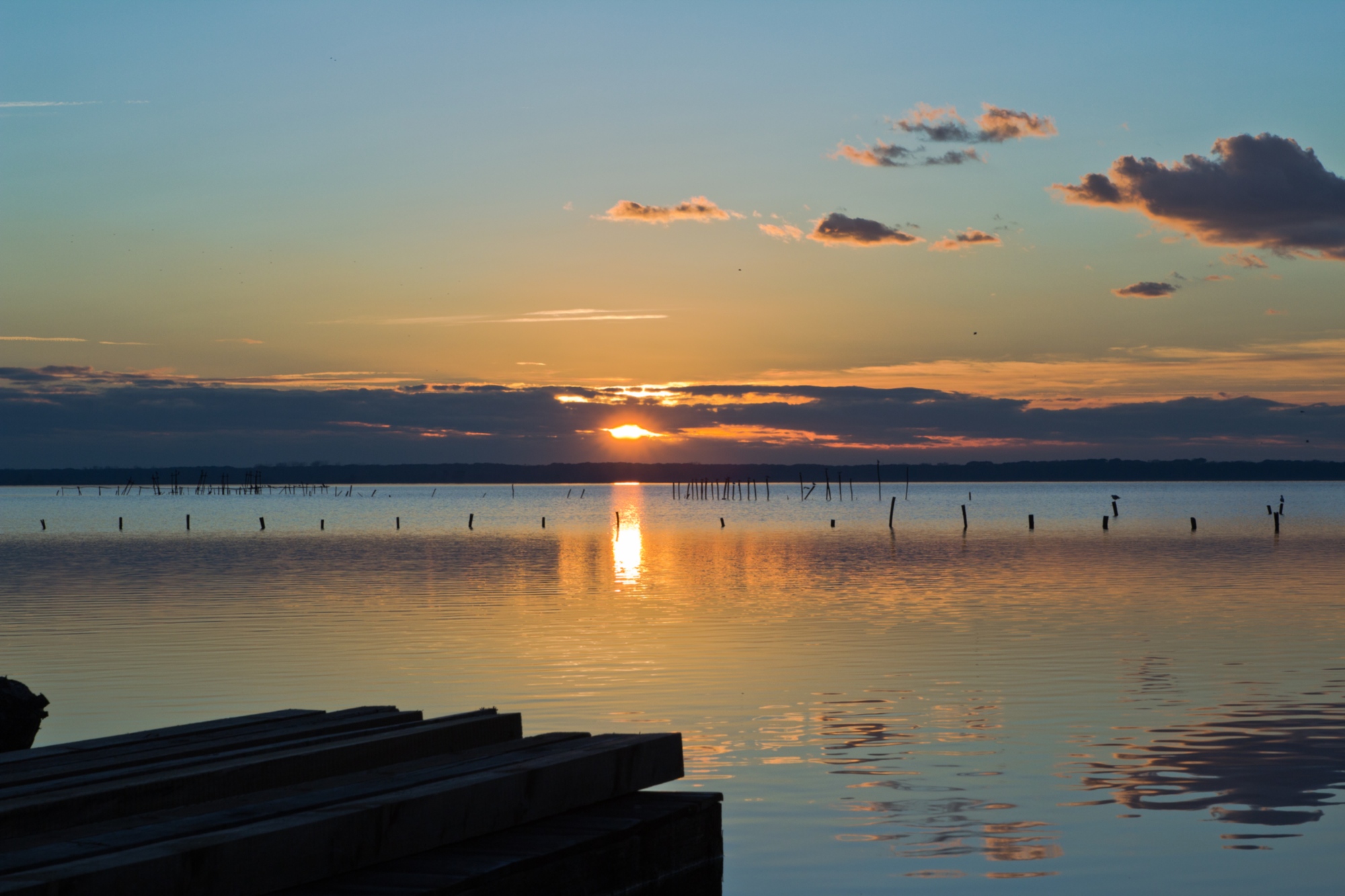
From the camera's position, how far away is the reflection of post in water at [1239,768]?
1452 cm

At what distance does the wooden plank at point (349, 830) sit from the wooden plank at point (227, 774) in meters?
0.78

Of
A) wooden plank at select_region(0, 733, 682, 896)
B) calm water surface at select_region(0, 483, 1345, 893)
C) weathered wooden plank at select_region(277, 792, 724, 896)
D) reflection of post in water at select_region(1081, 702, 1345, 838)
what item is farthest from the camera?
reflection of post in water at select_region(1081, 702, 1345, 838)

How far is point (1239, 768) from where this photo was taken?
16422mm

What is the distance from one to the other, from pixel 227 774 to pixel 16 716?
11.2 metres

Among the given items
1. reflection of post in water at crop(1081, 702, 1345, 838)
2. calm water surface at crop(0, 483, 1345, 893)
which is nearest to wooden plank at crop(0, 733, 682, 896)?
calm water surface at crop(0, 483, 1345, 893)

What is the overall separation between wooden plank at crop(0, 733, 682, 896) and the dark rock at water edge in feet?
37.3

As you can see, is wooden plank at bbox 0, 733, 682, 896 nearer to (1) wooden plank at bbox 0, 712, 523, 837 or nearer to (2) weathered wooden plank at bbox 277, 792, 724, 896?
(2) weathered wooden plank at bbox 277, 792, 724, 896

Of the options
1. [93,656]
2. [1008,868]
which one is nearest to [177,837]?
[1008,868]

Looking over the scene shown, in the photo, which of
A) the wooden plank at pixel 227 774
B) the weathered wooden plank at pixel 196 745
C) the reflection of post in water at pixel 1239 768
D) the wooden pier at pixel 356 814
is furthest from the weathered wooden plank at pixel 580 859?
the reflection of post in water at pixel 1239 768

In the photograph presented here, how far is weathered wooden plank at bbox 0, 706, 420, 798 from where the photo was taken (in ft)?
25.0

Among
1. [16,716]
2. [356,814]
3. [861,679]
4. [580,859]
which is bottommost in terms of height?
[861,679]

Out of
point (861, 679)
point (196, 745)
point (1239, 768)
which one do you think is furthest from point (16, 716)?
point (1239, 768)

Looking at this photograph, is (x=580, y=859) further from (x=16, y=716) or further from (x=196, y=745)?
(x=16, y=716)

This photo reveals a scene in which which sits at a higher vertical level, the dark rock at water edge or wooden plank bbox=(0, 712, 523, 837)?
wooden plank bbox=(0, 712, 523, 837)
